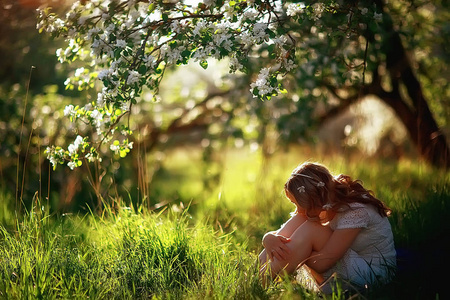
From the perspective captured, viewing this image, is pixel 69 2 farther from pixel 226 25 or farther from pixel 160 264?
pixel 160 264

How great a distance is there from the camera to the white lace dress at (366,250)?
2.87 meters

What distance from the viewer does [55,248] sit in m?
3.07

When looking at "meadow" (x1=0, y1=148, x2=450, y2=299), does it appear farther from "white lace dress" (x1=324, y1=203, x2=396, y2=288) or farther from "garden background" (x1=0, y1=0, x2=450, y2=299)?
"white lace dress" (x1=324, y1=203, x2=396, y2=288)

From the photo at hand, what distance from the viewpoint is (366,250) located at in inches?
118

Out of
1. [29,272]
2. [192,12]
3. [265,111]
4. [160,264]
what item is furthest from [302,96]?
[29,272]

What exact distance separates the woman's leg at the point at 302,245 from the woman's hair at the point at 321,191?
115 mm

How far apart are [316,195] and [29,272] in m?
1.66

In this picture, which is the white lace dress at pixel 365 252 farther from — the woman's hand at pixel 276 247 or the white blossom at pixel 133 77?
the white blossom at pixel 133 77

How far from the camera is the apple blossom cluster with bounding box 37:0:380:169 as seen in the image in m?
2.81

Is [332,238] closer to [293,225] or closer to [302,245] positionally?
[302,245]

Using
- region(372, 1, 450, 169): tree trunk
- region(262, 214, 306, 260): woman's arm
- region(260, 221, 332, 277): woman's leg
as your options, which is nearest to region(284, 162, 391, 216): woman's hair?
region(260, 221, 332, 277): woman's leg

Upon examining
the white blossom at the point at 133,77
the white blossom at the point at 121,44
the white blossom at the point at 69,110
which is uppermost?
the white blossom at the point at 121,44

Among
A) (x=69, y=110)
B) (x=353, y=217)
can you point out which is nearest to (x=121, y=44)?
(x=69, y=110)

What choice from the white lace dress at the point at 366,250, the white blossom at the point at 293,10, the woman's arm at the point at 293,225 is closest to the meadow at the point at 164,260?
the white lace dress at the point at 366,250
